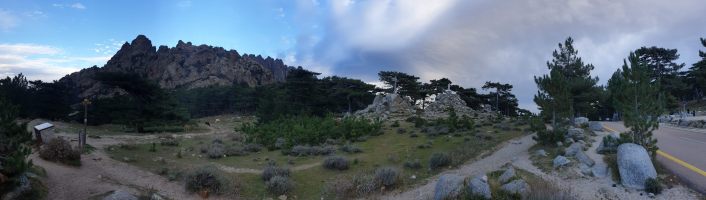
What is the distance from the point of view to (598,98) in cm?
2945

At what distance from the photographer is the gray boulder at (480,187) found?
39.7 ft

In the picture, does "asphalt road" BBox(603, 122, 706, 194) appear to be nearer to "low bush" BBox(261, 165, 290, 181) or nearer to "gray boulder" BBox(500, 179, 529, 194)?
"gray boulder" BBox(500, 179, 529, 194)

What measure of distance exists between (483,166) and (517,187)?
262 inches

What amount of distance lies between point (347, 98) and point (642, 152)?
48283 mm

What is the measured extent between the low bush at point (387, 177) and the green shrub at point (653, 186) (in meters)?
8.84

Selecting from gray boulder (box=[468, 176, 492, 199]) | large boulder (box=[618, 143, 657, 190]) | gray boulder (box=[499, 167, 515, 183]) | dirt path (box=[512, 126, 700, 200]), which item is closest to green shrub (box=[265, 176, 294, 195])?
gray boulder (box=[468, 176, 492, 199])

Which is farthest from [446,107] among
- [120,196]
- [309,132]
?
[120,196]

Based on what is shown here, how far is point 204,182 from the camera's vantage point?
17.2 meters

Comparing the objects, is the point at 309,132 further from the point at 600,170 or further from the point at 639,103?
the point at 639,103

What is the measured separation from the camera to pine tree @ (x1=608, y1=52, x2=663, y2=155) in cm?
1417

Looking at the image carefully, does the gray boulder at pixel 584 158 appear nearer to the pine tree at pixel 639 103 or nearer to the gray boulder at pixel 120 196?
the pine tree at pixel 639 103

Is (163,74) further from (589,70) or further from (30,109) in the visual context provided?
(589,70)

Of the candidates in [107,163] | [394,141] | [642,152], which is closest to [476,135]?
[394,141]

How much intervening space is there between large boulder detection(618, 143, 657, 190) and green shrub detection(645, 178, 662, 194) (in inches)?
6.4
